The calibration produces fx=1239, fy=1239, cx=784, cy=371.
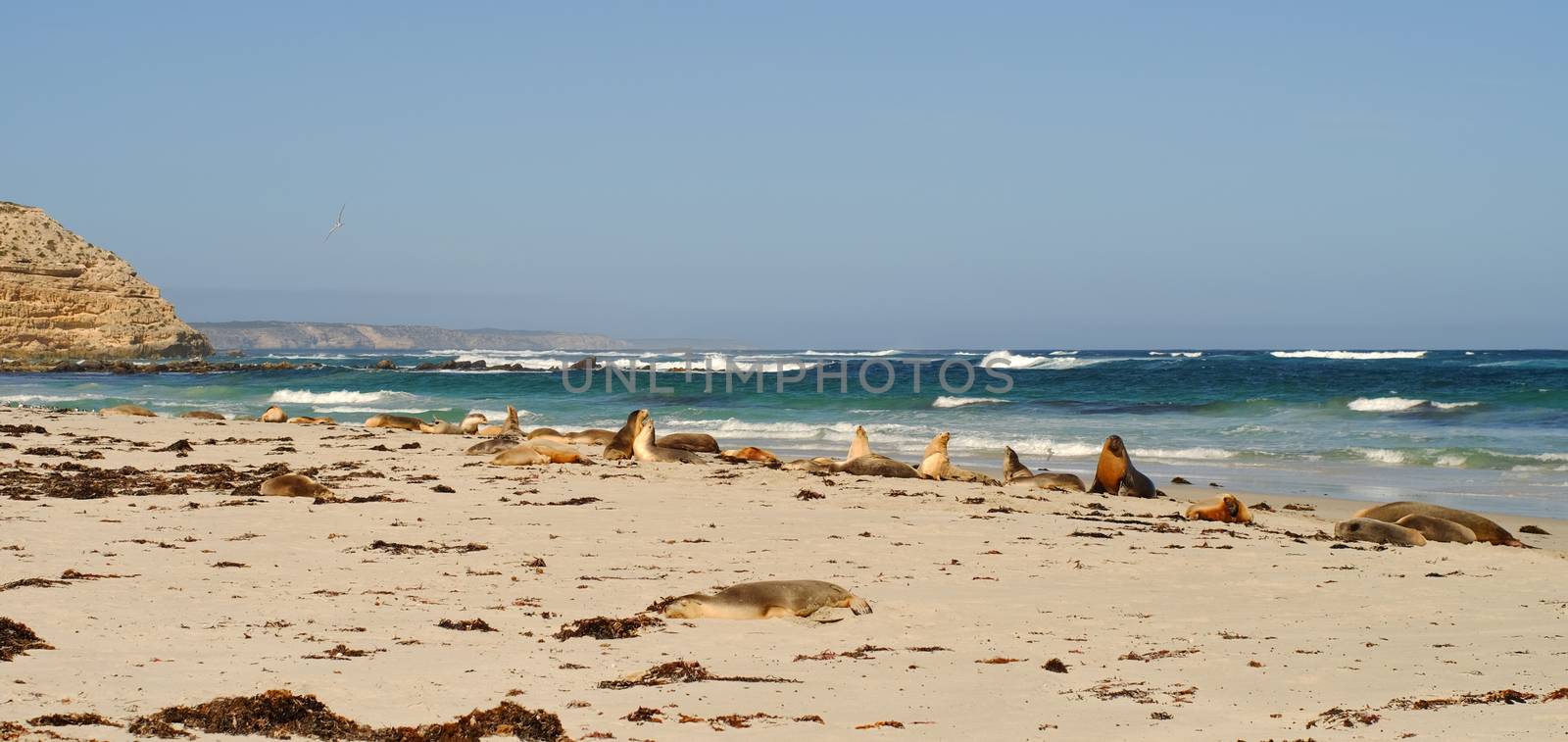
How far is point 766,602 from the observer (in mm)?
6109

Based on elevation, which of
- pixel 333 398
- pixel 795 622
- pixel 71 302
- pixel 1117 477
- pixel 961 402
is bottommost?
pixel 333 398

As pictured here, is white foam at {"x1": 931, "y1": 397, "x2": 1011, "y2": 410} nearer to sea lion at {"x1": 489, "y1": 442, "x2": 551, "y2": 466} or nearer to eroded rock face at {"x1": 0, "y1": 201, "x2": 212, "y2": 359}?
sea lion at {"x1": 489, "y1": 442, "x2": 551, "y2": 466}

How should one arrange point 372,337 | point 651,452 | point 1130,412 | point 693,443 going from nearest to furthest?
1. point 651,452
2. point 693,443
3. point 1130,412
4. point 372,337

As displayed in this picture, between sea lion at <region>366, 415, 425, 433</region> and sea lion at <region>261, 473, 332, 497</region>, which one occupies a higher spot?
sea lion at <region>261, 473, 332, 497</region>

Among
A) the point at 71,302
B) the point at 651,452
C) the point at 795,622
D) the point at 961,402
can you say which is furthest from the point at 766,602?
the point at 71,302

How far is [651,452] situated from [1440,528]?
8.93 metres

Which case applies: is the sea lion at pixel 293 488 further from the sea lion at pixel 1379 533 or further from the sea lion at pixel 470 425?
the sea lion at pixel 470 425

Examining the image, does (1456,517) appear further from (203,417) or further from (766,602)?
(203,417)

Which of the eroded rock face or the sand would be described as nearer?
the sand

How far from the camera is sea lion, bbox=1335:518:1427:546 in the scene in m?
9.48

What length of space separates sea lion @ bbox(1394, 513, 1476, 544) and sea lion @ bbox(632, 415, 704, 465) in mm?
8107

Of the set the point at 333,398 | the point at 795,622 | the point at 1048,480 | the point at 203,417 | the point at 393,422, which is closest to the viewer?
the point at 795,622

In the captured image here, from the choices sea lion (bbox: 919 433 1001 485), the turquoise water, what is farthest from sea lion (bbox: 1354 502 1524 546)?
sea lion (bbox: 919 433 1001 485)

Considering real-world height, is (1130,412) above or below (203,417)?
below
